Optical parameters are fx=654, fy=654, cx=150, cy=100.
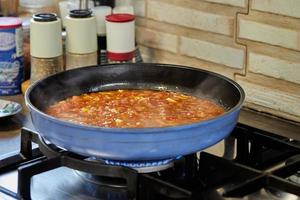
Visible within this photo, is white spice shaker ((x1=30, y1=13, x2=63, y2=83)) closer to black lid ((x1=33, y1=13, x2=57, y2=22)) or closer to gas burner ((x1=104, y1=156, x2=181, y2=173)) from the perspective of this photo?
black lid ((x1=33, y1=13, x2=57, y2=22))

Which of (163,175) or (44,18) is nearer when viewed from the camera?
(163,175)

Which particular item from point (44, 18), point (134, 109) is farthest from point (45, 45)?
point (134, 109)

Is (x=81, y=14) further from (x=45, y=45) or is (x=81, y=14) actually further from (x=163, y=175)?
(x=163, y=175)

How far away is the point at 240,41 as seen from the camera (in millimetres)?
1488

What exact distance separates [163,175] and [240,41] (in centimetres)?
51

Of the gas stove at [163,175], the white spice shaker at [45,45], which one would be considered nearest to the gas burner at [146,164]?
the gas stove at [163,175]

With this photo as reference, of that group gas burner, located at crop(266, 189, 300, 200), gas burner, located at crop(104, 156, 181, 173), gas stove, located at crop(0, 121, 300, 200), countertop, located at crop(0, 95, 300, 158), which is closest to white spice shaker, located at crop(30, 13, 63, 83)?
countertop, located at crop(0, 95, 300, 158)

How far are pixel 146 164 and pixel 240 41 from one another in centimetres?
52

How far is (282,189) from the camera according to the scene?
1.04m

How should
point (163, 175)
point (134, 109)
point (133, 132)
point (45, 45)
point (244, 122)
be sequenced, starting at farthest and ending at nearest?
1. point (45, 45)
2. point (244, 122)
3. point (134, 109)
4. point (163, 175)
5. point (133, 132)

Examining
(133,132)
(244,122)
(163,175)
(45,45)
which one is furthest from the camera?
(45,45)

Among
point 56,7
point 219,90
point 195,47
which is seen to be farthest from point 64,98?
point 56,7

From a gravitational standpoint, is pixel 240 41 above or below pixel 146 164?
above

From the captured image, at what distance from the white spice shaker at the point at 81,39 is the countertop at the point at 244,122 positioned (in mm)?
178
